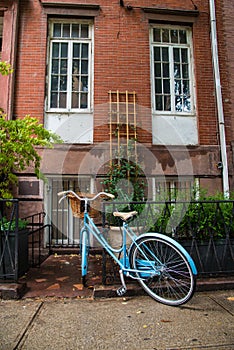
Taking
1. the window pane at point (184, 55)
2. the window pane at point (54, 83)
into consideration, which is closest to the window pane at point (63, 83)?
the window pane at point (54, 83)

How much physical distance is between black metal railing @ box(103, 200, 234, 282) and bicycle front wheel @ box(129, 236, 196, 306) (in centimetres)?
51

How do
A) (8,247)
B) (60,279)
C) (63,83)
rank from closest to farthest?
1. (8,247)
2. (60,279)
3. (63,83)

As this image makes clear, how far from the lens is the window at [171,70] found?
691 cm

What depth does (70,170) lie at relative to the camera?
6141 mm

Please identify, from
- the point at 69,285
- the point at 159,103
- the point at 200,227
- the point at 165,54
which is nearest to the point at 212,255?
the point at 200,227

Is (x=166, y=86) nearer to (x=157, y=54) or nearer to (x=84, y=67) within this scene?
(x=157, y=54)

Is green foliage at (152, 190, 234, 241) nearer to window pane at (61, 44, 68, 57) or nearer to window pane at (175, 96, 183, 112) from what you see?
window pane at (175, 96, 183, 112)

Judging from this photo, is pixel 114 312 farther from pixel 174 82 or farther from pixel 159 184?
pixel 174 82

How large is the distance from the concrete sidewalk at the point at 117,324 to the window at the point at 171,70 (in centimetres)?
503

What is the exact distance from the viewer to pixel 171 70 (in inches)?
276

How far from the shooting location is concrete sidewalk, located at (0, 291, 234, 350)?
221cm

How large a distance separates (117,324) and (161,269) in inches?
31.9

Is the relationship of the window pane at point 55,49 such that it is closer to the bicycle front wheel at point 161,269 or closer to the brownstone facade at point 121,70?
the brownstone facade at point 121,70

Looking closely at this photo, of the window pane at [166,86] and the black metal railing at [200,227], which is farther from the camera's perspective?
the window pane at [166,86]
